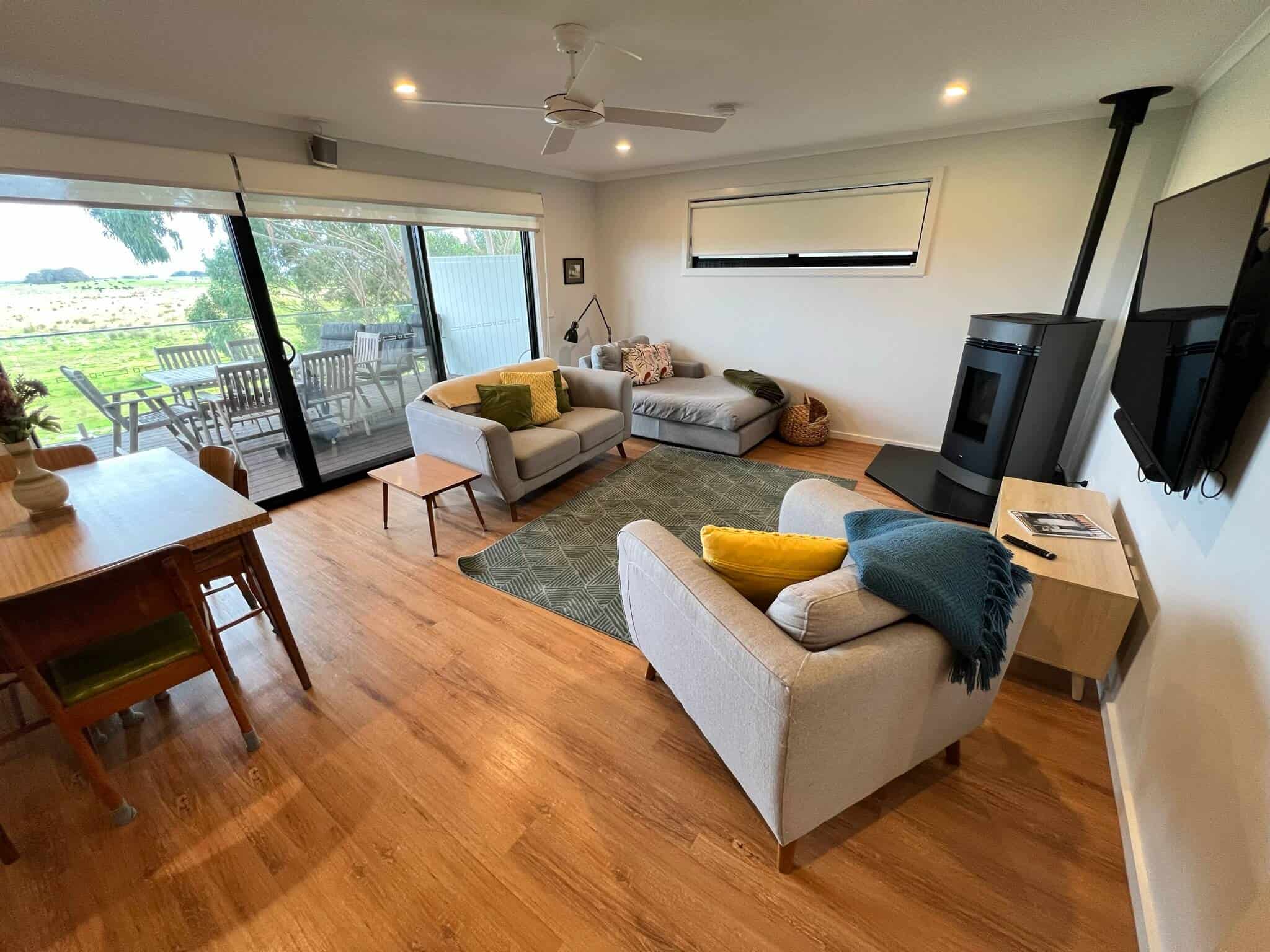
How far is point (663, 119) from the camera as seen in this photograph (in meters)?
2.28

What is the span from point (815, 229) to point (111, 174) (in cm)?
440

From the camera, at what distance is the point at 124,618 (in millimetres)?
1322

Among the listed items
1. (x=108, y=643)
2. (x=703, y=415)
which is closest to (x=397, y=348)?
(x=703, y=415)

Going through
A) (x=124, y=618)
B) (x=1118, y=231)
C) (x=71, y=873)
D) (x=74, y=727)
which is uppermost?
A: (x=1118, y=231)

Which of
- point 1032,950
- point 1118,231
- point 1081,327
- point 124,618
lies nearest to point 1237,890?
point 1032,950

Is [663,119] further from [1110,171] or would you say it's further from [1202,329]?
[1110,171]

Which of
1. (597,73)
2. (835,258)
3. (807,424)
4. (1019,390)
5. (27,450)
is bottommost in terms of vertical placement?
(807,424)

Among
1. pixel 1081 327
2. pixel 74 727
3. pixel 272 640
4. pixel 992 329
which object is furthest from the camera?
pixel 992 329

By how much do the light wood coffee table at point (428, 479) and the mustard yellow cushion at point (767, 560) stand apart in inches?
72.9

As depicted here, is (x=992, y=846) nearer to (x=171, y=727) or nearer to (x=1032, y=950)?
(x=1032, y=950)

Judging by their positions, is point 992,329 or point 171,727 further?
point 992,329

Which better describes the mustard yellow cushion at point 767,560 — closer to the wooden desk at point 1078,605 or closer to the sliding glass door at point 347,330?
the wooden desk at point 1078,605

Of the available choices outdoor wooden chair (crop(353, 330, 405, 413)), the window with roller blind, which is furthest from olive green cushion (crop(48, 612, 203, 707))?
the window with roller blind

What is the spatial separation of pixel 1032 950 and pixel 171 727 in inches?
104
